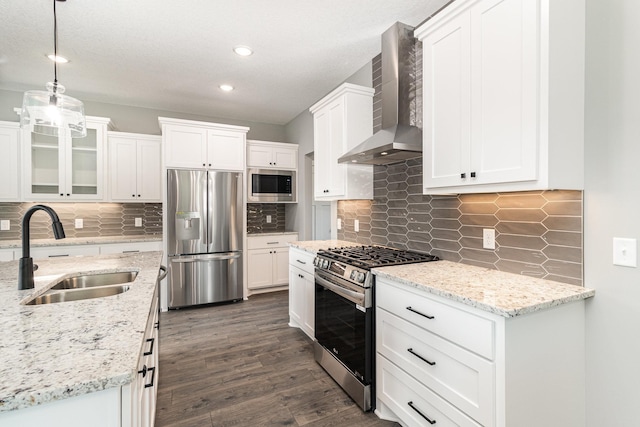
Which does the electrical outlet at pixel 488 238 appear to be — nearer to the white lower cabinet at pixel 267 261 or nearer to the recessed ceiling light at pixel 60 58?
the white lower cabinet at pixel 267 261

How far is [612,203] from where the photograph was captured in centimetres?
142

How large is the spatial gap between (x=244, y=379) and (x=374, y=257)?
4.42 feet

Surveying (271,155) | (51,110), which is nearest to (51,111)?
(51,110)

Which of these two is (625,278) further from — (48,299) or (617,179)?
(48,299)

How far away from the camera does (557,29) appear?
1.38m

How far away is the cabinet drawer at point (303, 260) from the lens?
2881mm

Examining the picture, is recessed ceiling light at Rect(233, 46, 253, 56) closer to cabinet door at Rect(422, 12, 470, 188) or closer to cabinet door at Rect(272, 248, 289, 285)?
cabinet door at Rect(422, 12, 470, 188)

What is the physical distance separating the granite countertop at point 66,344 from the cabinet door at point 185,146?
2624 mm

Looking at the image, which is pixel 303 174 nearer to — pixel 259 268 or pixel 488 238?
pixel 259 268

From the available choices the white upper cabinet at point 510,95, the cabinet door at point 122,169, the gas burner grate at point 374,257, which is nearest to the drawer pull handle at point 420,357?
the gas burner grate at point 374,257

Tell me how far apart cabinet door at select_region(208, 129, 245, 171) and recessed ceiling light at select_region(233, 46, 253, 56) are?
1465 mm

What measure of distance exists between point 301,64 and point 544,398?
3.21 metres

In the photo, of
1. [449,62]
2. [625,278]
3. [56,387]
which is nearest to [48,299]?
[56,387]

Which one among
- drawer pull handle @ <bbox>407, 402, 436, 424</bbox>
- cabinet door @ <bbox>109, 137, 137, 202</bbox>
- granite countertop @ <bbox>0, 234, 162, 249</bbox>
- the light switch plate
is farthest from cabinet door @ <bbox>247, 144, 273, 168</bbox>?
the light switch plate
